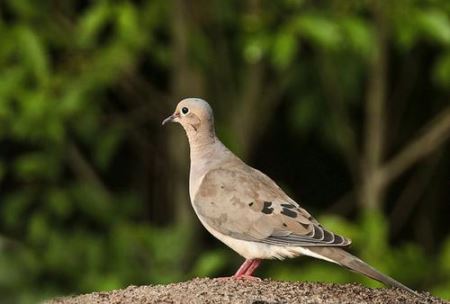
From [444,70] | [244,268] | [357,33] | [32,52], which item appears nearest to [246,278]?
[244,268]

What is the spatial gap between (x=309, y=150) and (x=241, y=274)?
5.23 m

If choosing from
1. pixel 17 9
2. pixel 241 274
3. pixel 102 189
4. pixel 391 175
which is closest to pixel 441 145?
pixel 391 175

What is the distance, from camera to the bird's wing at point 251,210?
12.6 ft

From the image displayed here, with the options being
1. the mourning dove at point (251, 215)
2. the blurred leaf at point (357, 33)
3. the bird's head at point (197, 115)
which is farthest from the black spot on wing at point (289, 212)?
the blurred leaf at point (357, 33)

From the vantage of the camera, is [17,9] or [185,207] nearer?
[17,9]

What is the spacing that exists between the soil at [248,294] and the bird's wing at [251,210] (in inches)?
13.5

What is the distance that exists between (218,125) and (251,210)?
12.6ft

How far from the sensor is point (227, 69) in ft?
27.1

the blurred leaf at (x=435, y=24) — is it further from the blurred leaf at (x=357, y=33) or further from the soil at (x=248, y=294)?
the soil at (x=248, y=294)

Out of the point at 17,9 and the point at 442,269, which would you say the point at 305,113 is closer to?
the point at 442,269

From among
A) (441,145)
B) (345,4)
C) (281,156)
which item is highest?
(345,4)

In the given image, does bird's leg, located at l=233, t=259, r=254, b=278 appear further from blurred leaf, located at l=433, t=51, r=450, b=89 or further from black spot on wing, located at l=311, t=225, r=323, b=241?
blurred leaf, located at l=433, t=51, r=450, b=89

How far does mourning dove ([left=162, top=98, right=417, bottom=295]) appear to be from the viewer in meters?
3.75

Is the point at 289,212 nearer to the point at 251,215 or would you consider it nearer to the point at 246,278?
the point at 251,215
